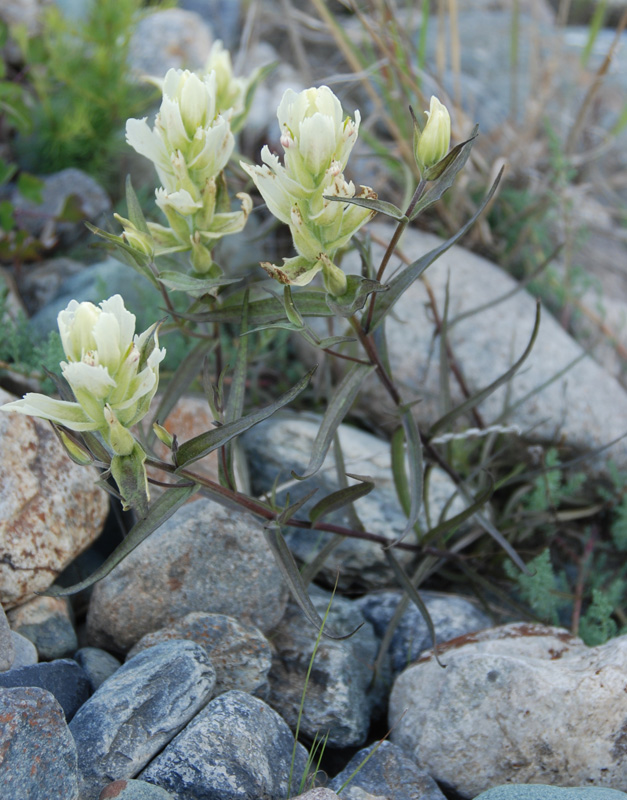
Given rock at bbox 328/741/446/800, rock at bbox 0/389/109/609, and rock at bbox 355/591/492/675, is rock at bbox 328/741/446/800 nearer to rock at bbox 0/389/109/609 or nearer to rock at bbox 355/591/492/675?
rock at bbox 355/591/492/675

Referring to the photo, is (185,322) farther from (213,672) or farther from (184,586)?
(213,672)

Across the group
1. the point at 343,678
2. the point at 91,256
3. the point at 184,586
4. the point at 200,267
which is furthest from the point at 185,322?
the point at 91,256

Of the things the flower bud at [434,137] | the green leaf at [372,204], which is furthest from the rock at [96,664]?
the flower bud at [434,137]

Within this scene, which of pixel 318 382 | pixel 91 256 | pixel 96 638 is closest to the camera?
pixel 96 638

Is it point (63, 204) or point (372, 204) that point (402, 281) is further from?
point (63, 204)


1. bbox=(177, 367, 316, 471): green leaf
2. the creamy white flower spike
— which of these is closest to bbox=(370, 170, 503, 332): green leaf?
bbox=(177, 367, 316, 471): green leaf

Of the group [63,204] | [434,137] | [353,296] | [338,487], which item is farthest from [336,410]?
[63,204]

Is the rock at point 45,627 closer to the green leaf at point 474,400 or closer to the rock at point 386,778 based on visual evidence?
the rock at point 386,778
